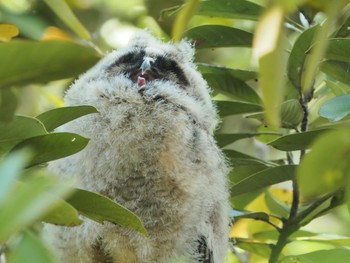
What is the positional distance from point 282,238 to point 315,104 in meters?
0.53

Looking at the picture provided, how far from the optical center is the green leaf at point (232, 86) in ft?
7.70

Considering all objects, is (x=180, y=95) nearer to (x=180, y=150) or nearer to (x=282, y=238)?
(x=180, y=150)

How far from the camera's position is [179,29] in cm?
83

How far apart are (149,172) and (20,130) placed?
85 cm

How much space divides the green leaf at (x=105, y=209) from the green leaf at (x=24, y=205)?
0.53 metres

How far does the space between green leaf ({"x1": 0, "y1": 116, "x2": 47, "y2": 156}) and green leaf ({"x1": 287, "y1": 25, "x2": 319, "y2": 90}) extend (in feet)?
2.60

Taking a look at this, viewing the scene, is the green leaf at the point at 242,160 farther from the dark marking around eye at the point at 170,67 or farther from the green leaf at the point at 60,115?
the green leaf at the point at 60,115

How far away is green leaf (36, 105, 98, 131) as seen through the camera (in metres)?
1.48

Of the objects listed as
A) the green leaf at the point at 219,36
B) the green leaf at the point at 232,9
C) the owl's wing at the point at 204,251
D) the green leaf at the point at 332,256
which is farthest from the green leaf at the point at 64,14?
the owl's wing at the point at 204,251

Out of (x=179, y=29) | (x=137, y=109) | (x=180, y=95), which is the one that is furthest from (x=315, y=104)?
(x=179, y=29)

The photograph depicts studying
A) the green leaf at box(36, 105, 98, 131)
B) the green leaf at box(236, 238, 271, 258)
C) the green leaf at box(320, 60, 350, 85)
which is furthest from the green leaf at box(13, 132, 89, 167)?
the green leaf at box(236, 238, 271, 258)

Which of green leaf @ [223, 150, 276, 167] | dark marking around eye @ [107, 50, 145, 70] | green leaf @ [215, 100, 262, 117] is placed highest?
dark marking around eye @ [107, 50, 145, 70]

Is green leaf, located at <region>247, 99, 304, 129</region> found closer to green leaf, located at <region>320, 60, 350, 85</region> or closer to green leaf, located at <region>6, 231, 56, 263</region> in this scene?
green leaf, located at <region>320, 60, 350, 85</region>

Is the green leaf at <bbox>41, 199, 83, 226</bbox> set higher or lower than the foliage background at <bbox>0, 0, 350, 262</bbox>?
lower
